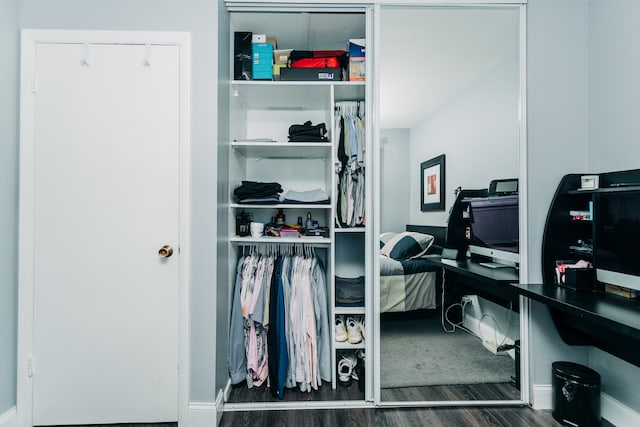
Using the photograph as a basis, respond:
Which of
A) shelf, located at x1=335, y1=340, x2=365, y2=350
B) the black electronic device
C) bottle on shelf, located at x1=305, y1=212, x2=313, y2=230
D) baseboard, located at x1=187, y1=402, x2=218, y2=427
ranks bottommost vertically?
baseboard, located at x1=187, y1=402, x2=218, y2=427

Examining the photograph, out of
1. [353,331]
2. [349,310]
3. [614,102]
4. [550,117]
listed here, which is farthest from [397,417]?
[614,102]

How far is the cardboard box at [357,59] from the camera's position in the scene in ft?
6.34

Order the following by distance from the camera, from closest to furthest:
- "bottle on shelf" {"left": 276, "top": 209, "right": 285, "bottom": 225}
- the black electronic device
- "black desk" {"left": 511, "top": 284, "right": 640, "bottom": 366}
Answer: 1. "black desk" {"left": 511, "top": 284, "right": 640, "bottom": 366}
2. the black electronic device
3. "bottle on shelf" {"left": 276, "top": 209, "right": 285, "bottom": 225}

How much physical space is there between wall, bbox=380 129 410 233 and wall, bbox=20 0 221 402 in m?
0.97

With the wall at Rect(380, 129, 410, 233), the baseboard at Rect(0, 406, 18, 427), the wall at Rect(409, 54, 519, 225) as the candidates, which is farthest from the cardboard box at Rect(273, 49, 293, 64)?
the baseboard at Rect(0, 406, 18, 427)

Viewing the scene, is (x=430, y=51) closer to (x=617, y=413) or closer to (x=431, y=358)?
(x=431, y=358)

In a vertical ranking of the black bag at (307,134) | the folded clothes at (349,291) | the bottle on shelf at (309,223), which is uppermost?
the black bag at (307,134)

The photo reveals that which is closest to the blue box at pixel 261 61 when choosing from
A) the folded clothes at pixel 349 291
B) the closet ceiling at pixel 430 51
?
the closet ceiling at pixel 430 51

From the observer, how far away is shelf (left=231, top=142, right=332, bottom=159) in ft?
6.25

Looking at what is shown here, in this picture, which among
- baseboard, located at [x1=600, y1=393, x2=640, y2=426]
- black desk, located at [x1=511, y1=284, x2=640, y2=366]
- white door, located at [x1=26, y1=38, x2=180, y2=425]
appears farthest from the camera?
white door, located at [x1=26, y1=38, x2=180, y2=425]

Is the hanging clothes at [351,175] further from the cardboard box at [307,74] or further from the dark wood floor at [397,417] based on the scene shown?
the dark wood floor at [397,417]

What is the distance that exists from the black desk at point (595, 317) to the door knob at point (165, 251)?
1854mm

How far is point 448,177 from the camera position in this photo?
6.12ft

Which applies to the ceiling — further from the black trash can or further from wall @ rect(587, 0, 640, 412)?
the black trash can
